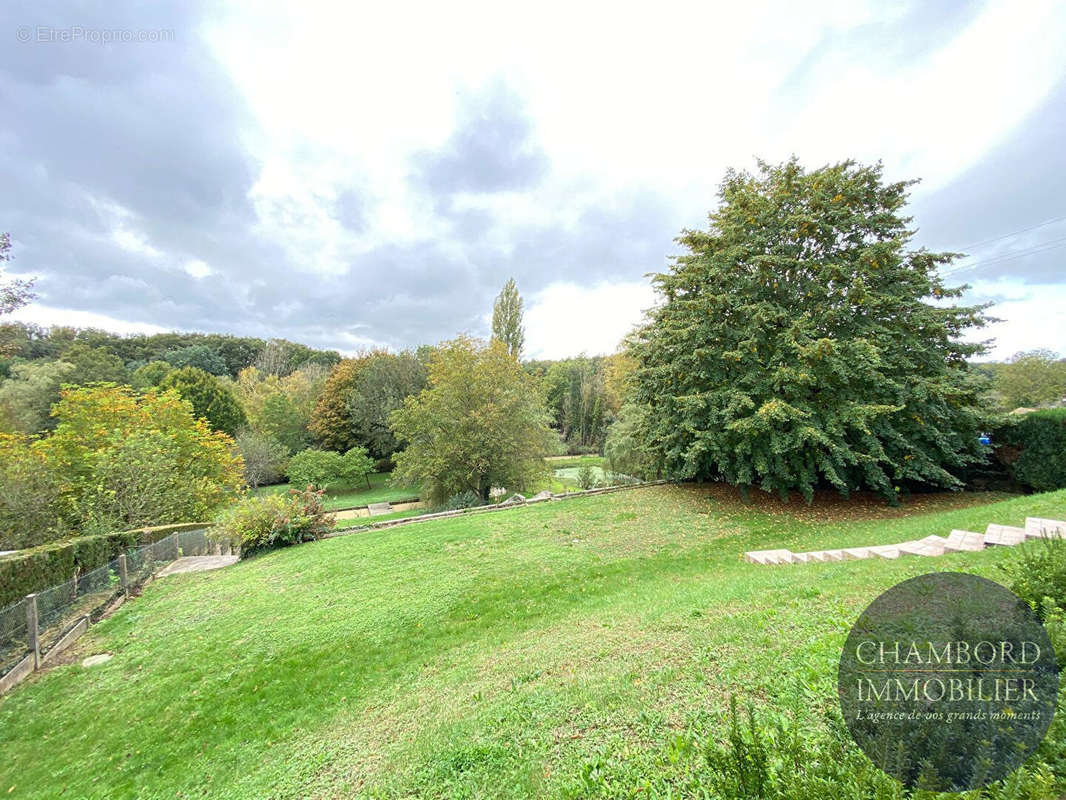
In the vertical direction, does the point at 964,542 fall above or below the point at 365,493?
above

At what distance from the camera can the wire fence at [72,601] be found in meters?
5.47

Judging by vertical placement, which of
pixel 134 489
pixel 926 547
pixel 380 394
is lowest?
pixel 926 547

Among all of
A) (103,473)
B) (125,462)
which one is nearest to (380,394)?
(125,462)

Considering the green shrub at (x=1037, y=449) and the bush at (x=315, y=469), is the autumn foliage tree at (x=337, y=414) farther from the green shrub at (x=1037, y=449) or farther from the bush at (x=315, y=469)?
the green shrub at (x=1037, y=449)

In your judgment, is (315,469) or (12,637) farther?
(315,469)

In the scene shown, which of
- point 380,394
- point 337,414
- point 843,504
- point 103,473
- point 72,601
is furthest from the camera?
point 337,414

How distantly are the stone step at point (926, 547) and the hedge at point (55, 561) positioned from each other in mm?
13921

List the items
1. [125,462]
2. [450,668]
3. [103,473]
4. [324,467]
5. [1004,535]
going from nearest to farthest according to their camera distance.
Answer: [450,668] < [1004,535] < [103,473] < [125,462] < [324,467]

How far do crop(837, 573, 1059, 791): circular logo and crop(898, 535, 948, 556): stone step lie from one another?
482cm

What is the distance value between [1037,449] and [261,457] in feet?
113

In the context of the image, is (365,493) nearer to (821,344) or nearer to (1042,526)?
(821,344)

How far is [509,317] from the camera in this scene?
28359mm

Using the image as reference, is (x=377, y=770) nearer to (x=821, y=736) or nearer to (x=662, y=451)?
(x=821, y=736)

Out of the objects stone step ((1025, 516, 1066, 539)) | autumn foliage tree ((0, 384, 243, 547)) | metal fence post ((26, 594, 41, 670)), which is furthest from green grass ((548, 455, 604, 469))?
metal fence post ((26, 594, 41, 670))
